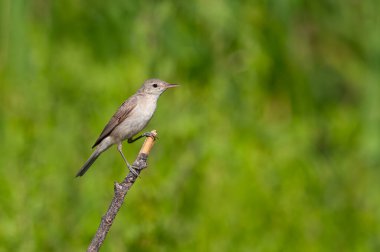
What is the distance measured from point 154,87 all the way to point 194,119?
247cm

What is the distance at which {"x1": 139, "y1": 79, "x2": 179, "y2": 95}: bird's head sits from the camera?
22.6 feet

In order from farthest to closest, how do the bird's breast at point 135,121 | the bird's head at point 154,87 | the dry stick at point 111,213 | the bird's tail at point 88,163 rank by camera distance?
the bird's head at point 154,87
the bird's tail at point 88,163
the bird's breast at point 135,121
the dry stick at point 111,213

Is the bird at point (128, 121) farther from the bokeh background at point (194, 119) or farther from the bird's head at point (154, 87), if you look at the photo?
the bokeh background at point (194, 119)

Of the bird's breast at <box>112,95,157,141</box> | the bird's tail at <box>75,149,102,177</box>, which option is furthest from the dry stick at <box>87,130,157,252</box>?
the bird's tail at <box>75,149,102,177</box>

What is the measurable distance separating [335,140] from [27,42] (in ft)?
23.2

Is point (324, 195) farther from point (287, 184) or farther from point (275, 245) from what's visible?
point (275, 245)

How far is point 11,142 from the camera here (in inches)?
319

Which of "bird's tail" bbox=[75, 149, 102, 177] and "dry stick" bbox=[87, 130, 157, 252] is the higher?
"bird's tail" bbox=[75, 149, 102, 177]

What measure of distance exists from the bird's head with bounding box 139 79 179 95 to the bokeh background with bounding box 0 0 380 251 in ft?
2.47

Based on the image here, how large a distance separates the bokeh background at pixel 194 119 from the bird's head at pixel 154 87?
2.47 feet

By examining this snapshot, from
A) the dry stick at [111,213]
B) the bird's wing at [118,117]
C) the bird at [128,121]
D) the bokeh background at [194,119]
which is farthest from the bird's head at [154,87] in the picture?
the dry stick at [111,213]

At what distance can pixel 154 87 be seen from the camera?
7000mm

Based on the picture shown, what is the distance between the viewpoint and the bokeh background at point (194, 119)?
7.71 meters

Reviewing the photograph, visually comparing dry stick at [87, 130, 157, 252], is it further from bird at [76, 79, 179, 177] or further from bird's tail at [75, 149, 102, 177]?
bird's tail at [75, 149, 102, 177]
